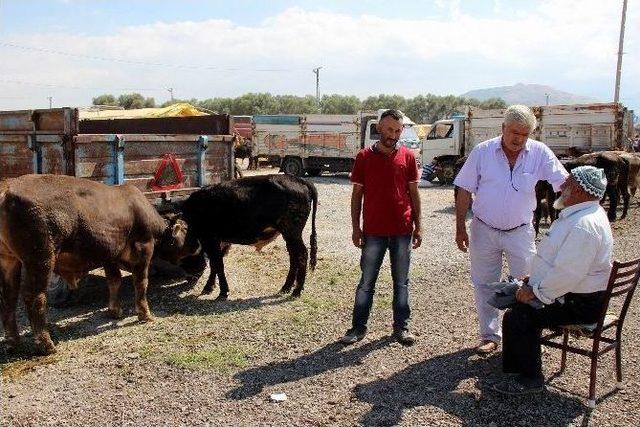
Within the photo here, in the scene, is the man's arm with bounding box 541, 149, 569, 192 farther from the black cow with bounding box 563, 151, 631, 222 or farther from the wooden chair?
the black cow with bounding box 563, 151, 631, 222

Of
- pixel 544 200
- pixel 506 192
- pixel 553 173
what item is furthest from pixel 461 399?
pixel 544 200

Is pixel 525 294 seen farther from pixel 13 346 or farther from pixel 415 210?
pixel 13 346

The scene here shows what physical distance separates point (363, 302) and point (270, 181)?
240cm

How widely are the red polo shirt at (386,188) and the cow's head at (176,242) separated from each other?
2.66 m

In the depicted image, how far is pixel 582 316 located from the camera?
4039 mm

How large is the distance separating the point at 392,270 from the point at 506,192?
3.81 ft

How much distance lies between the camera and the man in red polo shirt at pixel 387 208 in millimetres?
4988

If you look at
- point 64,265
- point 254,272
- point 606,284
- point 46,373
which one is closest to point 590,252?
point 606,284

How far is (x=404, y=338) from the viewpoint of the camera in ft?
17.1

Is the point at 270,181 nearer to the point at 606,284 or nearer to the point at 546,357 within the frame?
the point at 546,357

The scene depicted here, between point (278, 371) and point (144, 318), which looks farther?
point (144, 318)

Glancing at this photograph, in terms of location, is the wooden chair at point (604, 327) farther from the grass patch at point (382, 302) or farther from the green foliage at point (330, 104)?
the green foliage at point (330, 104)

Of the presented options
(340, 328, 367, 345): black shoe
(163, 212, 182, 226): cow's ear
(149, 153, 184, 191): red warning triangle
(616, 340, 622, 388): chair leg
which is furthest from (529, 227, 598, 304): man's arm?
(149, 153, 184, 191): red warning triangle

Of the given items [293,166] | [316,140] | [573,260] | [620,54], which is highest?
[620,54]
